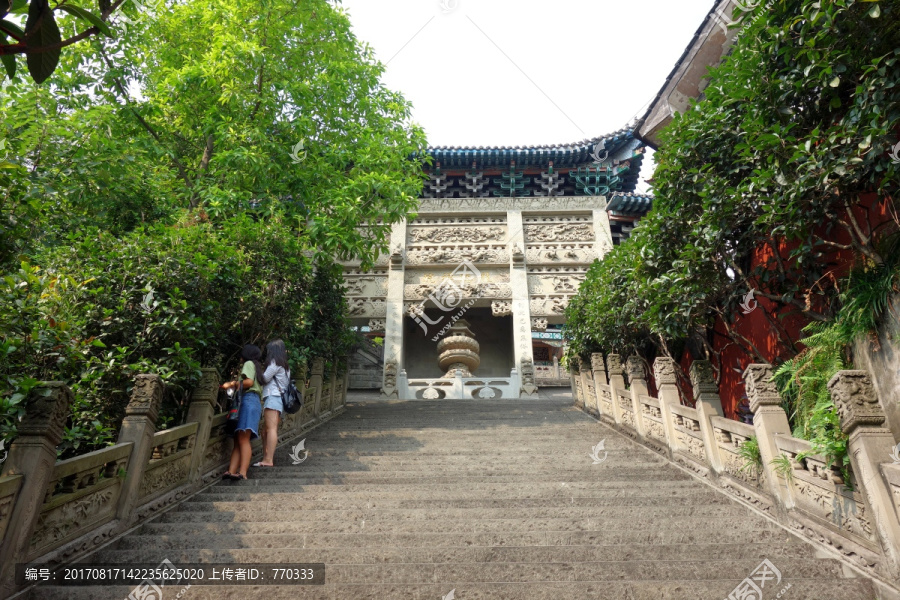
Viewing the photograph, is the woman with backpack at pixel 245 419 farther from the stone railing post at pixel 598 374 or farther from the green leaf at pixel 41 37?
the stone railing post at pixel 598 374

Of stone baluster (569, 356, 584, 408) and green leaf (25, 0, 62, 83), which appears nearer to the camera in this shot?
green leaf (25, 0, 62, 83)

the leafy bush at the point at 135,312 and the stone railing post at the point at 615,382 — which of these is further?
the stone railing post at the point at 615,382

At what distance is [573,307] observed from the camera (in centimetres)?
1041

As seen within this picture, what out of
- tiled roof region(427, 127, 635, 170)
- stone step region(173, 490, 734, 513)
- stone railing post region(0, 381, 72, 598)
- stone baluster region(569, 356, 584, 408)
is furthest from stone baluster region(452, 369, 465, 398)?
stone railing post region(0, 381, 72, 598)

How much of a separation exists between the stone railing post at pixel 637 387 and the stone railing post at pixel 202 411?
17.0 feet

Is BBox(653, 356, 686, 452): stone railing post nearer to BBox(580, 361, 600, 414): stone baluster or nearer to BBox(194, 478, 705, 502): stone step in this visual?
BBox(194, 478, 705, 502): stone step

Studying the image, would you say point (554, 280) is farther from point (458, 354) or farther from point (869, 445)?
point (869, 445)

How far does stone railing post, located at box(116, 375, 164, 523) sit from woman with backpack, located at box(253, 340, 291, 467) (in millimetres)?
1306

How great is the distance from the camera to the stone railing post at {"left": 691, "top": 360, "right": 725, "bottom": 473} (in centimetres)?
496

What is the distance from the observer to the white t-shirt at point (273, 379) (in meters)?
5.47

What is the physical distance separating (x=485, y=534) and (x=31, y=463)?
2871 millimetres

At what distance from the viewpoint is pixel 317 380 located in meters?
8.42

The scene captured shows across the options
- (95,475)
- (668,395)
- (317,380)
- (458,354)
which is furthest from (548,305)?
(95,475)

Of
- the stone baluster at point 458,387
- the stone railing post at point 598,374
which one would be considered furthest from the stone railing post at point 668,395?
the stone baluster at point 458,387
